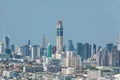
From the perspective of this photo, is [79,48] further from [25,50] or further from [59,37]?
[25,50]

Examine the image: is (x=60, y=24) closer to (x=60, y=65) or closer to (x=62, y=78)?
(x=60, y=65)

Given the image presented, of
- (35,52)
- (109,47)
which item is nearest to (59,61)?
(109,47)

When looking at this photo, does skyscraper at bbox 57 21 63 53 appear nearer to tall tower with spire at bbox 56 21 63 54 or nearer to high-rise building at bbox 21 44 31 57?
tall tower with spire at bbox 56 21 63 54

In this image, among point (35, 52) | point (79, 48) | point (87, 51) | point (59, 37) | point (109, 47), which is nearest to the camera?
point (109, 47)

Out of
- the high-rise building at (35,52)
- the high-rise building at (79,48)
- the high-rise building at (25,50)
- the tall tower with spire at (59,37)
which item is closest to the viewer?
the high-rise building at (79,48)

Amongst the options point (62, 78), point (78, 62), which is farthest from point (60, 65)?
point (62, 78)

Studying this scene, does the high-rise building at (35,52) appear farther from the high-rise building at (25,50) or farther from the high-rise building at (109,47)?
the high-rise building at (109,47)

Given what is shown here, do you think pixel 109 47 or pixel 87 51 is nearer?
pixel 109 47

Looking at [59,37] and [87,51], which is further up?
[59,37]

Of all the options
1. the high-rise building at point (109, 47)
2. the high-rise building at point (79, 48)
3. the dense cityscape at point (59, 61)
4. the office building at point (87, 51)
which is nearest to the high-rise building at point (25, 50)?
the dense cityscape at point (59, 61)
